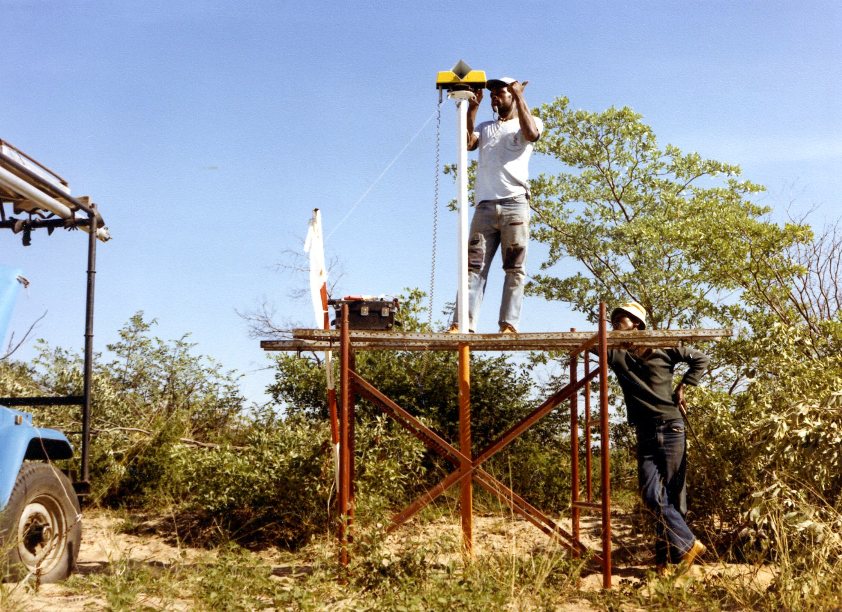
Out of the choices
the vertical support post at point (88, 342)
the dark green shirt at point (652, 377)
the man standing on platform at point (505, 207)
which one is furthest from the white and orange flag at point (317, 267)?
the dark green shirt at point (652, 377)

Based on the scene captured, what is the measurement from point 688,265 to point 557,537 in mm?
8057

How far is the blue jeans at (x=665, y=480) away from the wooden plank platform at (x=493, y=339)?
2.35 ft

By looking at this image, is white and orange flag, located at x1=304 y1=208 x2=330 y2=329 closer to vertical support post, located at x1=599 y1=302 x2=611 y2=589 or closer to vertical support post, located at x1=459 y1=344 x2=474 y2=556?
vertical support post, located at x1=459 y1=344 x2=474 y2=556

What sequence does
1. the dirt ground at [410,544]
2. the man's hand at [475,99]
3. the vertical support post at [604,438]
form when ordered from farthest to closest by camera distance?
the man's hand at [475,99]
the vertical support post at [604,438]
the dirt ground at [410,544]

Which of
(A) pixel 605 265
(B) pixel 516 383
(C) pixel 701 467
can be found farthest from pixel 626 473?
(A) pixel 605 265

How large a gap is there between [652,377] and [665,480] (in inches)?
32.7

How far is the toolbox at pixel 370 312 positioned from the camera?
23.6 ft

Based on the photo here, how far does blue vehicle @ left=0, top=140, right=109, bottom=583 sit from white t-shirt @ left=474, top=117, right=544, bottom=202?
3.29 meters

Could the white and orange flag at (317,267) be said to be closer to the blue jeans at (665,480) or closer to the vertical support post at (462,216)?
the vertical support post at (462,216)

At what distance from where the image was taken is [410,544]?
6465 mm

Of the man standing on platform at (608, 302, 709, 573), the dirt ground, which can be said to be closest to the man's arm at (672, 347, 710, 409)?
the man standing on platform at (608, 302, 709, 573)

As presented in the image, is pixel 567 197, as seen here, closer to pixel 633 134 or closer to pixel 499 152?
pixel 633 134

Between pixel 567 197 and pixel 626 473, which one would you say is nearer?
pixel 626 473

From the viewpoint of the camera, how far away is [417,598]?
523 centimetres
